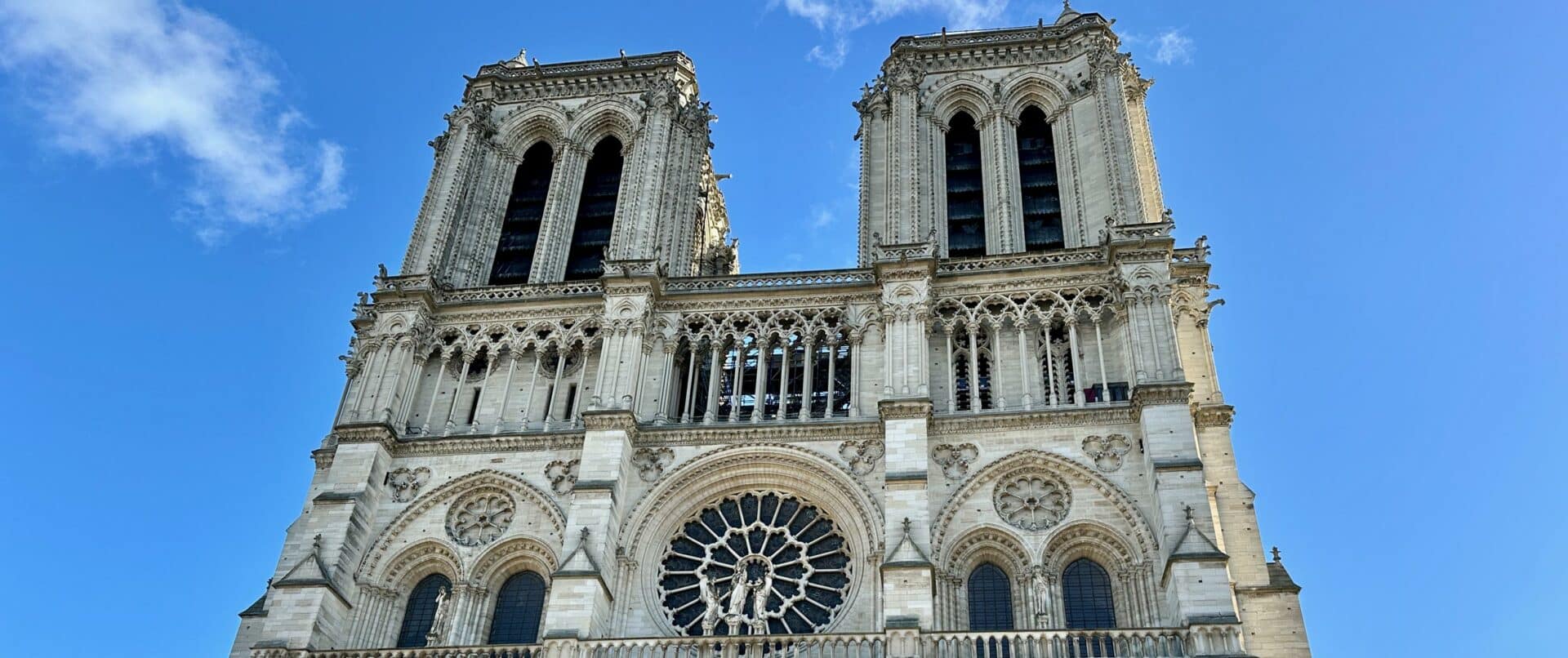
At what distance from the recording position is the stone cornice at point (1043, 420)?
26.6 metres

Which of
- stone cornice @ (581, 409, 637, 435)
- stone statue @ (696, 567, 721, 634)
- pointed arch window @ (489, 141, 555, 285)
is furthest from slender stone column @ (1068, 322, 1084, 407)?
pointed arch window @ (489, 141, 555, 285)

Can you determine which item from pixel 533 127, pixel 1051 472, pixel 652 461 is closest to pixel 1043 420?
pixel 1051 472

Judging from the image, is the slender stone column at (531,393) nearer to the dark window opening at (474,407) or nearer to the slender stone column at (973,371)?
the dark window opening at (474,407)

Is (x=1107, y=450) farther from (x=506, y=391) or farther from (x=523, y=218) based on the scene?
(x=523, y=218)

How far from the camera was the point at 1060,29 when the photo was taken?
36594 mm

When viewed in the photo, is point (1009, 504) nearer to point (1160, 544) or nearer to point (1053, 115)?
point (1160, 544)

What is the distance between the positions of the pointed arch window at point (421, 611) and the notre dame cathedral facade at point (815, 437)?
7 cm

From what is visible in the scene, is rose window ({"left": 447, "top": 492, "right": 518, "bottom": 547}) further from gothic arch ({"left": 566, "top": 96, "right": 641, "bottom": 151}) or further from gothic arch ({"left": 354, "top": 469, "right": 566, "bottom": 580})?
gothic arch ({"left": 566, "top": 96, "right": 641, "bottom": 151})

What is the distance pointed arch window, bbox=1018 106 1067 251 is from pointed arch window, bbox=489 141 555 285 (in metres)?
12.8

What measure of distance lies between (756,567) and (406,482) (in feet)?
25.9

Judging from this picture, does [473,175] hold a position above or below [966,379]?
above

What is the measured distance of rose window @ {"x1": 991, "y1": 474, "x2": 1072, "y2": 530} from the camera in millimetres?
25562

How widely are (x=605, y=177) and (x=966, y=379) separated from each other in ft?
44.5

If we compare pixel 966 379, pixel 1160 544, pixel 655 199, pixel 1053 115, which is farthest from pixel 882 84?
pixel 1160 544
